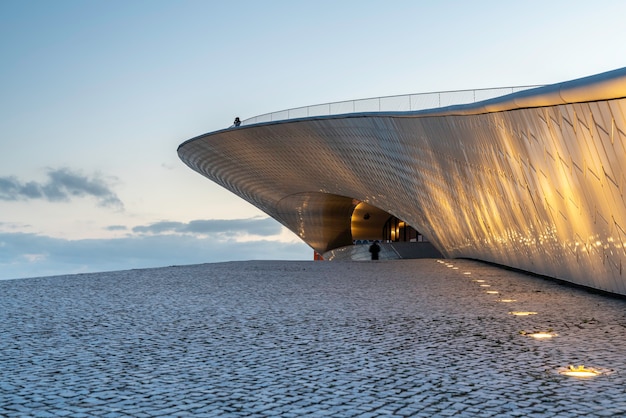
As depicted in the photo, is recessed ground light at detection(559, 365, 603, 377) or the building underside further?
the building underside

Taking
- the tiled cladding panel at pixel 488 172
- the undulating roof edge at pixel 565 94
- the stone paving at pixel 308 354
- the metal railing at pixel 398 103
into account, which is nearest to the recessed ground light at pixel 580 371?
the stone paving at pixel 308 354

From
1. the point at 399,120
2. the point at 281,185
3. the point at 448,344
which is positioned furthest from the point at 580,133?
the point at 281,185

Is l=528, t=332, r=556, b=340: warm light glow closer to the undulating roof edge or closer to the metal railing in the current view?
the undulating roof edge

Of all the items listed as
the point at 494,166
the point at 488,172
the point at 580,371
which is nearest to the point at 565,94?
the point at 580,371

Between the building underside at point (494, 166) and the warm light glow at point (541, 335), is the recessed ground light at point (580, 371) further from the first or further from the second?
the building underside at point (494, 166)

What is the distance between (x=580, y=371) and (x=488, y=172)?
38.1 ft

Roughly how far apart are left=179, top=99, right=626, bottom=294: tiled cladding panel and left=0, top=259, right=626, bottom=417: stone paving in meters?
1.36

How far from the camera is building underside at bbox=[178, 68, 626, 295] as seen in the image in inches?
388

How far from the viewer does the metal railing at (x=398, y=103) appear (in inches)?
997

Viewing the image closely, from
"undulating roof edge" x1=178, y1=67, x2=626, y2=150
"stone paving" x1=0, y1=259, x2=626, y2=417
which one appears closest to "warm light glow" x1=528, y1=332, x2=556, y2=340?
"stone paving" x1=0, y1=259, x2=626, y2=417

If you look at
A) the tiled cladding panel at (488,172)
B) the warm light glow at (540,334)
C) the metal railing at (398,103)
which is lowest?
the warm light glow at (540,334)

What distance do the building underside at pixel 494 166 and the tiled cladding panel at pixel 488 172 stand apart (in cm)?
3

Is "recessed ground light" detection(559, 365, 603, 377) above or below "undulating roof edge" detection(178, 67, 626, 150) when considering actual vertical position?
below

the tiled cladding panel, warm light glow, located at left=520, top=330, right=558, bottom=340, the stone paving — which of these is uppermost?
the tiled cladding panel
